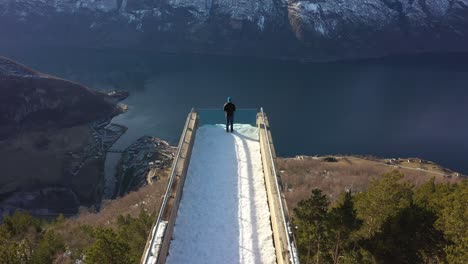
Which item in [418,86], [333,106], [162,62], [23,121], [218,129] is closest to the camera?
[218,129]

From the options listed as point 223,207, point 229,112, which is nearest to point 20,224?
point 229,112

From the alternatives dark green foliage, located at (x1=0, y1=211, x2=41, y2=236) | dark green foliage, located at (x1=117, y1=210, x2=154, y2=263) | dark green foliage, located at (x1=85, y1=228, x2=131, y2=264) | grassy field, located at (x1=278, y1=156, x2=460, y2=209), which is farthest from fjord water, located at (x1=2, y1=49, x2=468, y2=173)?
dark green foliage, located at (x1=85, y1=228, x2=131, y2=264)

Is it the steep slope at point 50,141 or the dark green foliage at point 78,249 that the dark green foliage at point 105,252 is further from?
the steep slope at point 50,141

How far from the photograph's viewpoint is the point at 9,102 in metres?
98.9

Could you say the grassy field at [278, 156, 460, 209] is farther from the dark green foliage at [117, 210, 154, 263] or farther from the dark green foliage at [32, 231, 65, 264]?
the dark green foliage at [32, 231, 65, 264]

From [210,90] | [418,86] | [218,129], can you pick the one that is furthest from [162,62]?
[218,129]

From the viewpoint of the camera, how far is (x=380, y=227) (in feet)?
63.8

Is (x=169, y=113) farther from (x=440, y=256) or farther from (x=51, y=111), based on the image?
(x=440, y=256)

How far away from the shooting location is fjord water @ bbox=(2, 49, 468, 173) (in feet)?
293

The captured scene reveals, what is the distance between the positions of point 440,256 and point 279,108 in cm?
9349

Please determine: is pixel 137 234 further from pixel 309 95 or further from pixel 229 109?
pixel 309 95

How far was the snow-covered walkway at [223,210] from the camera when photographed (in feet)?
44.8

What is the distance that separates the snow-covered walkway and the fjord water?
2564 inches

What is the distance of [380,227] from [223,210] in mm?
8125
